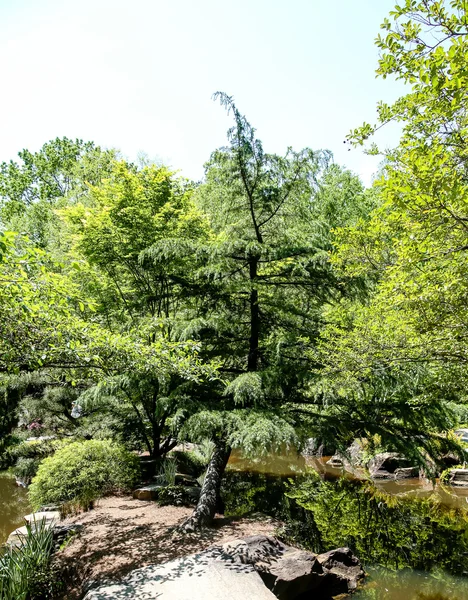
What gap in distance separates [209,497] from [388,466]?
847 cm

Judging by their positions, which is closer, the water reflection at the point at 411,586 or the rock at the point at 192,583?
the rock at the point at 192,583

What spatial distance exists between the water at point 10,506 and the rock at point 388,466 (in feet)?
33.8

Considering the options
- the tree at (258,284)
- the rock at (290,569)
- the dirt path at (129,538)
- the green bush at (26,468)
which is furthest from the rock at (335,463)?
the green bush at (26,468)

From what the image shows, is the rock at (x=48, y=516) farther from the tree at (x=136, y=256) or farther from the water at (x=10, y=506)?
the tree at (x=136, y=256)

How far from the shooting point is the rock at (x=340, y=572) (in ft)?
18.4

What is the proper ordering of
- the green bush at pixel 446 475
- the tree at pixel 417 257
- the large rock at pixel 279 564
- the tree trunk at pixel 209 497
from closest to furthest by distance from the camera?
1. the tree at pixel 417 257
2. the large rock at pixel 279 564
3. the tree trunk at pixel 209 497
4. the green bush at pixel 446 475

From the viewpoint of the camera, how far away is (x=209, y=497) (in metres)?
7.24

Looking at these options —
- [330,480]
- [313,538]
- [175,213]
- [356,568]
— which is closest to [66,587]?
[356,568]

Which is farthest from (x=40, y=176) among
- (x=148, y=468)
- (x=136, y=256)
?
(x=148, y=468)

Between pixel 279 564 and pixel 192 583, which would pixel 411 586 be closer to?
pixel 279 564

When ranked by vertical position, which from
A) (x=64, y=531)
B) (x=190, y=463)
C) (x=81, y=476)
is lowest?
(x=190, y=463)

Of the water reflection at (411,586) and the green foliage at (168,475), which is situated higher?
Result: the green foliage at (168,475)

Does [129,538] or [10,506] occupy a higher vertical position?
[129,538]

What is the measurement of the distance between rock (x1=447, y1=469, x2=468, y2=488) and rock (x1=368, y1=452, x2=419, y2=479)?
123 centimetres
